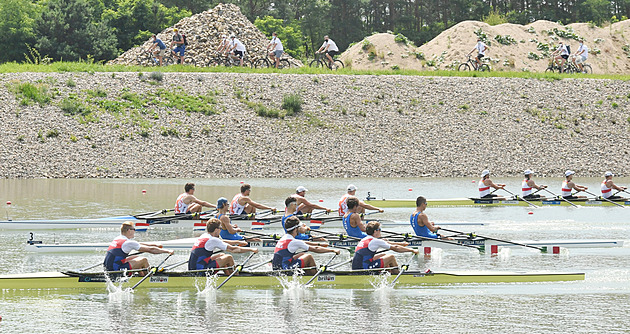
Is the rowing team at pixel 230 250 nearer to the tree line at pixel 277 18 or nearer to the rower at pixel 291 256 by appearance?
the rower at pixel 291 256

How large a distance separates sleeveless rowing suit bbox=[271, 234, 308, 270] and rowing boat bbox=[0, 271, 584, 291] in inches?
9.5

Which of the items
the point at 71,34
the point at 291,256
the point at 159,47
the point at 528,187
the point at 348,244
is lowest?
the point at 348,244

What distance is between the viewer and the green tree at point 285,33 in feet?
214

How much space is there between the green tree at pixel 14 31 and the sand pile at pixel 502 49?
2301 centimetres

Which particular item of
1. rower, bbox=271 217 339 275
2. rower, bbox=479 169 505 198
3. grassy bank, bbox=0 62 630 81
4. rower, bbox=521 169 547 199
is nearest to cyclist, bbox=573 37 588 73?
grassy bank, bbox=0 62 630 81

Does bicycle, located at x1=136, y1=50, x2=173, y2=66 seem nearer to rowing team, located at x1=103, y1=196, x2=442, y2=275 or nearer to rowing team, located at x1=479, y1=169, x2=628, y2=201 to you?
rowing team, located at x1=479, y1=169, x2=628, y2=201

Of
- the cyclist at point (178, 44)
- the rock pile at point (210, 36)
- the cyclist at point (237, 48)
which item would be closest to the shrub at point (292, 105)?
the cyclist at point (237, 48)

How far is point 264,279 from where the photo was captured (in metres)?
12.6

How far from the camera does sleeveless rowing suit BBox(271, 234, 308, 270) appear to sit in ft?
41.9

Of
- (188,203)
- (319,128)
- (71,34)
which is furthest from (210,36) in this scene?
(188,203)

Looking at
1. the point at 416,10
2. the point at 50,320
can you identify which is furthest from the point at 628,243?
the point at 416,10

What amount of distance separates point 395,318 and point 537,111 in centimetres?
3336

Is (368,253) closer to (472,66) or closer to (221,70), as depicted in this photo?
(221,70)

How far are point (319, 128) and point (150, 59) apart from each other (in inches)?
493
